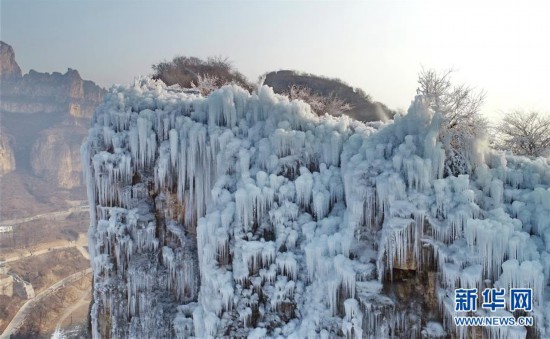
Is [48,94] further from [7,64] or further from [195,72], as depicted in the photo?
[195,72]

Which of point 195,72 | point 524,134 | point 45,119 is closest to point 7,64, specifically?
point 45,119

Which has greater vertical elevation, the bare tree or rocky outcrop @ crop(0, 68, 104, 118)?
rocky outcrop @ crop(0, 68, 104, 118)

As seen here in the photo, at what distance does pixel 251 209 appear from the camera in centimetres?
902

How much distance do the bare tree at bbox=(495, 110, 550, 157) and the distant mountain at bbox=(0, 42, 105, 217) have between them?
307 ft

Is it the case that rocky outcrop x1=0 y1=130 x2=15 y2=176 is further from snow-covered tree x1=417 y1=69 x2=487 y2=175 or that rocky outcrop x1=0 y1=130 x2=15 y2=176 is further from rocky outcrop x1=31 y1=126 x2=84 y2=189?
snow-covered tree x1=417 y1=69 x2=487 y2=175

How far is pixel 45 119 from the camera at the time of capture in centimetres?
12350

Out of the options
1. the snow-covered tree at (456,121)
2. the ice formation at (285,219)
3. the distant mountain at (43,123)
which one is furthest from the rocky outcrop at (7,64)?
the snow-covered tree at (456,121)

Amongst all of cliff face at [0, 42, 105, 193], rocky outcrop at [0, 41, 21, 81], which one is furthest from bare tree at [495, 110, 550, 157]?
rocky outcrop at [0, 41, 21, 81]

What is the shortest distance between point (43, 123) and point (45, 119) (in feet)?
8.58

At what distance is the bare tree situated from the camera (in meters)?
15.3

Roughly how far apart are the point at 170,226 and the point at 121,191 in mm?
1510

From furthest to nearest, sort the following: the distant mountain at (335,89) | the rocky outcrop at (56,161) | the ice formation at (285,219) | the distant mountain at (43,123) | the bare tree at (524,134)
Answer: the rocky outcrop at (56,161) → the distant mountain at (43,123) → the distant mountain at (335,89) → the bare tree at (524,134) → the ice formation at (285,219)

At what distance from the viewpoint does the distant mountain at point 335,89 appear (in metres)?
28.9

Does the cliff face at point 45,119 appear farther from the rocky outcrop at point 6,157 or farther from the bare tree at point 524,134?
the bare tree at point 524,134
